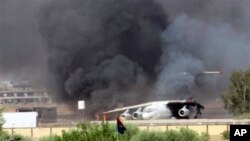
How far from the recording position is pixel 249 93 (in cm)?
10450

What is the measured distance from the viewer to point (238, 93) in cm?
10469

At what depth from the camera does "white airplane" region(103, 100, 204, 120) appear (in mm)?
114062

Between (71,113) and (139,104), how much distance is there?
13.0 m

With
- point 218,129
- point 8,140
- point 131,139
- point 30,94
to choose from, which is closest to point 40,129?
point 218,129

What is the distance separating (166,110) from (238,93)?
15.4m

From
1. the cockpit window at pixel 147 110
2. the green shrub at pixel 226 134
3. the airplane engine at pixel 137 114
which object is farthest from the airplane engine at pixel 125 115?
the green shrub at pixel 226 134

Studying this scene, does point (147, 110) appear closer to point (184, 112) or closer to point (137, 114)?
point (137, 114)

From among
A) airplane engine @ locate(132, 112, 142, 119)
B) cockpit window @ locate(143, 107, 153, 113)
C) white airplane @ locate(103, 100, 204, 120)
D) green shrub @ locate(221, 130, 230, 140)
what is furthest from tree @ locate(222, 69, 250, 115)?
green shrub @ locate(221, 130, 230, 140)

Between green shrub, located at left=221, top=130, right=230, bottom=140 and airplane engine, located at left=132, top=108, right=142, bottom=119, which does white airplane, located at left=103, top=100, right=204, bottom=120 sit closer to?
airplane engine, located at left=132, top=108, right=142, bottom=119

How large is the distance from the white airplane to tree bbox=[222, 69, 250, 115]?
1009cm

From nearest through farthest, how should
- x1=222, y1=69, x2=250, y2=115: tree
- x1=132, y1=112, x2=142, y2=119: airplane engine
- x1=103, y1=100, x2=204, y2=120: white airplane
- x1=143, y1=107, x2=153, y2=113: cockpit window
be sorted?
1. x1=222, y1=69, x2=250, y2=115: tree
2. x1=132, y1=112, x2=142, y2=119: airplane engine
3. x1=103, y1=100, x2=204, y2=120: white airplane
4. x1=143, y1=107, x2=153, y2=113: cockpit window

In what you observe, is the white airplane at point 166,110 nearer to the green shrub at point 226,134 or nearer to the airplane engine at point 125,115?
the airplane engine at point 125,115

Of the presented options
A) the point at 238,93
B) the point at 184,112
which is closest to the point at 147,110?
the point at 184,112

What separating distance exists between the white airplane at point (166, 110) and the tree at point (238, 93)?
10091mm
